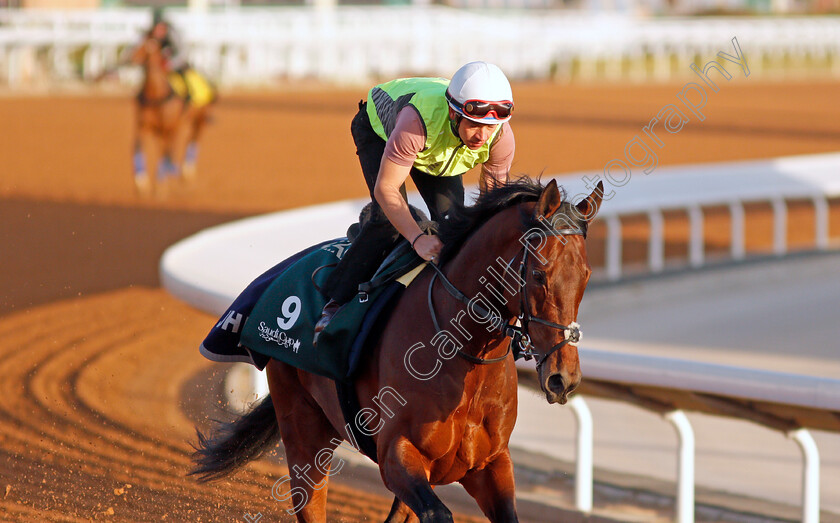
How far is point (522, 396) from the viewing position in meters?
5.98

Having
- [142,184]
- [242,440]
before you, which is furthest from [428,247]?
[142,184]

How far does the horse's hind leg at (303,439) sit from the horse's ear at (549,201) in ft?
3.98

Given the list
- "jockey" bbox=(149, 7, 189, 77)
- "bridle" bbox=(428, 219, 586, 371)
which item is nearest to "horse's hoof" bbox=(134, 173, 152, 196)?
"jockey" bbox=(149, 7, 189, 77)

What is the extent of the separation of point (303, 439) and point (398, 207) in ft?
3.15

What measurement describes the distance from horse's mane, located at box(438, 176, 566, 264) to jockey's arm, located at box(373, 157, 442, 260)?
1.4 inches

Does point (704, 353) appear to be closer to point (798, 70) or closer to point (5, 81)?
point (5, 81)

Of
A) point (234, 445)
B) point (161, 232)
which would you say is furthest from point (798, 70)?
point (234, 445)

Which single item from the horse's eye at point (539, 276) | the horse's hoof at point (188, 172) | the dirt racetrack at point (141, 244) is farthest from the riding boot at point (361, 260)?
the horse's hoof at point (188, 172)

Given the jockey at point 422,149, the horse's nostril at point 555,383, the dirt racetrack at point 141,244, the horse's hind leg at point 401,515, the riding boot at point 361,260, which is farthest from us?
the dirt racetrack at point 141,244

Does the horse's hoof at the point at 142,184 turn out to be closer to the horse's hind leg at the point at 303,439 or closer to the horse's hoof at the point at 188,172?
the horse's hoof at the point at 188,172

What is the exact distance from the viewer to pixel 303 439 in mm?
3582

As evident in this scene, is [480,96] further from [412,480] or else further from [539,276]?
[412,480]

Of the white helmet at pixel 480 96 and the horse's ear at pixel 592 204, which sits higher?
the white helmet at pixel 480 96

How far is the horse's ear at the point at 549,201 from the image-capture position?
8.83 ft
